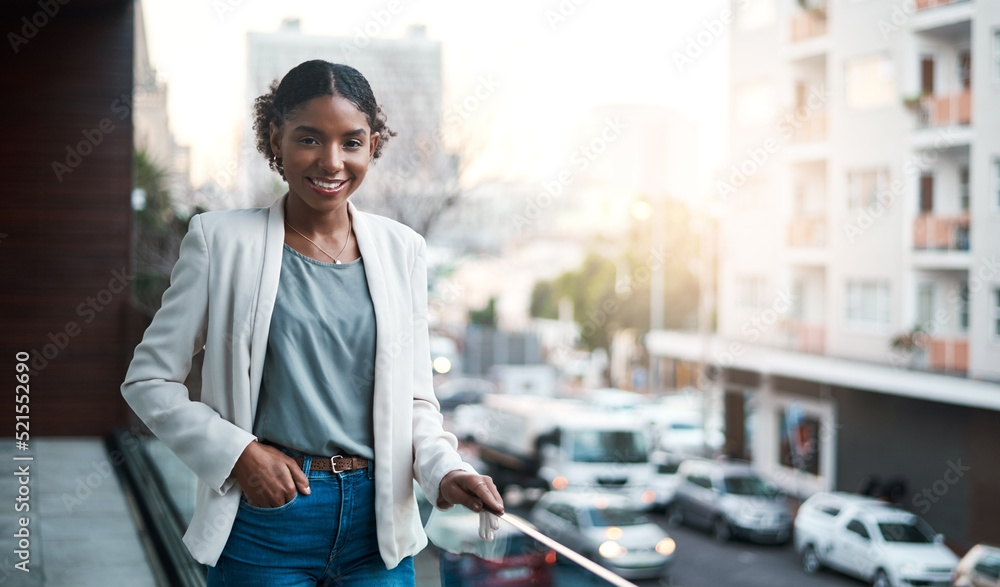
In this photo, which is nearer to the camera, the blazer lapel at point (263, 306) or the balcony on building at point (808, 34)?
the blazer lapel at point (263, 306)

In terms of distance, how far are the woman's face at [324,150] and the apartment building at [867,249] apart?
14683 mm

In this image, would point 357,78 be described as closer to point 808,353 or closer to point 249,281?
point 249,281

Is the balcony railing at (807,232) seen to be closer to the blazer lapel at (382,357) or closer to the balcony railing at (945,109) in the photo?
the balcony railing at (945,109)

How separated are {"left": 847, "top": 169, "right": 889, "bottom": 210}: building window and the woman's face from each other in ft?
56.6

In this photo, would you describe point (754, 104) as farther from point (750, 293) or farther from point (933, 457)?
point (933, 457)

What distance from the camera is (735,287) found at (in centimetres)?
2114

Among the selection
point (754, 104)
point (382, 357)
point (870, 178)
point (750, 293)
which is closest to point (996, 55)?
point (870, 178)

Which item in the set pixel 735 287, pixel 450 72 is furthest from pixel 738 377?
pixel 450 72

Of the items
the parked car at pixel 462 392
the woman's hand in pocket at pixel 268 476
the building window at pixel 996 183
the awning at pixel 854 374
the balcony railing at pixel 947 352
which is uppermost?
the building window at pixel 996 183

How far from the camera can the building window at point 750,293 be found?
20.5 meters

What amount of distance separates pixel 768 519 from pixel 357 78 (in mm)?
13113

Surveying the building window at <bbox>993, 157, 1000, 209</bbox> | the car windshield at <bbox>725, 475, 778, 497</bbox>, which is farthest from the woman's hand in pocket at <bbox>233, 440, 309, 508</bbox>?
the building window at <bbox>993, 157, 1000, 209</bbox>

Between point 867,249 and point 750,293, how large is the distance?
3.55 meters

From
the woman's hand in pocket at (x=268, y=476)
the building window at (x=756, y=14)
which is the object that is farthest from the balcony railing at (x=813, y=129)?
the woman's hand in pocket at (x=268, y=476)
